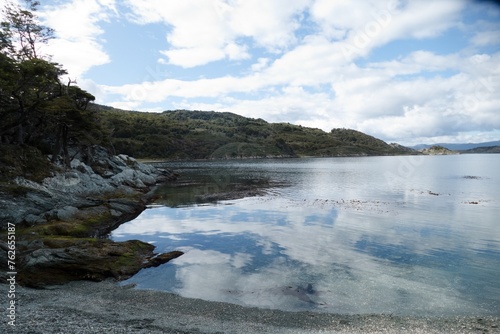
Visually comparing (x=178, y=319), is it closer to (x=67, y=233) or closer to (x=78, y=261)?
(x=78, y=261)

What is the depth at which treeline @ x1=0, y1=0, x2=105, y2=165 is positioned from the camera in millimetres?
39031

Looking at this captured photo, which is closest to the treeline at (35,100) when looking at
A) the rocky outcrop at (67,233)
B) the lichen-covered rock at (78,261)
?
the rocky outcrop at (67,233)

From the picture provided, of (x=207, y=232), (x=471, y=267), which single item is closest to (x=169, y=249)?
(x=207, y=232)

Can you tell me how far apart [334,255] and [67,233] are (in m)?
23.1

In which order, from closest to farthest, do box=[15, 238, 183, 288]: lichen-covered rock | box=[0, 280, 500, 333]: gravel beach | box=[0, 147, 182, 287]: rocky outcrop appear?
box=[0, 280, 500, 333]: gravel beach → box=[15, 238, 183, 288]: lichen-covered rock → box=[0, 147, 182, 287]: rocky outcrop

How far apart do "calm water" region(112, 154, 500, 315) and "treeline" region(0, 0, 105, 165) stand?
64.7 feet

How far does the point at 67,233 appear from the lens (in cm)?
2862

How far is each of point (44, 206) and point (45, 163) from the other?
56.5 feet

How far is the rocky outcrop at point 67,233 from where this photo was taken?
20.8 meters

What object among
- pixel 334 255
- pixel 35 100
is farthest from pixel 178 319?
pixel 35 100

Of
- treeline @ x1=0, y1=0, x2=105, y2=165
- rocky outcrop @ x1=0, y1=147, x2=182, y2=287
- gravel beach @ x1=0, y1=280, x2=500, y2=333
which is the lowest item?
gravel beach @ x1=0, y1=280, x2=500, y2=333

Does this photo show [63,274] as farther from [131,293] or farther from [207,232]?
[207,232]

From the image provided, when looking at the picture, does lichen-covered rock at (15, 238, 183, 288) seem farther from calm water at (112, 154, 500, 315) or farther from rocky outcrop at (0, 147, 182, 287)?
calm water at (112, 154, 500, 315)

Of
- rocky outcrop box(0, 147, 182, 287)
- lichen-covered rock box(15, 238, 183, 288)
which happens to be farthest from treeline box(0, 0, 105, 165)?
lichen-covered rock box(15, 238, 183, 288)
